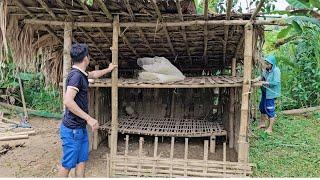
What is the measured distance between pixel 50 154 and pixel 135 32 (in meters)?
2.46

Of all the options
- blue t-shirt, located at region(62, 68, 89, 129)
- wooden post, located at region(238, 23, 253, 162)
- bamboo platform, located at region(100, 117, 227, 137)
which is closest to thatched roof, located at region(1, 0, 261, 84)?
wooden post, located at region(238, 23, 253, 162)

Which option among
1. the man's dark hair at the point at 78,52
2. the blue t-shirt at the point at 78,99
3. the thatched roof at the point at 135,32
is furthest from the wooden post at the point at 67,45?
the man's dark hair at the point at 78,52

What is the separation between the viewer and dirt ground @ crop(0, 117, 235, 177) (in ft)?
16.3

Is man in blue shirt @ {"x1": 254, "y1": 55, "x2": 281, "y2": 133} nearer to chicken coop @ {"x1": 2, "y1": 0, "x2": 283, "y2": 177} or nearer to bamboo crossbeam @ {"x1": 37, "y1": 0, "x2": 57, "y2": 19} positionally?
chicken coop @ {"x1": 2, "y1": 0, "x2": 283, "y2": 177}

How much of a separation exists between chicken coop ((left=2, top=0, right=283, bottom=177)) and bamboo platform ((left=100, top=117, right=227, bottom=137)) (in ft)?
0.06

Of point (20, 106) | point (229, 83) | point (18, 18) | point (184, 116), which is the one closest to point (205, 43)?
point (229, 83)

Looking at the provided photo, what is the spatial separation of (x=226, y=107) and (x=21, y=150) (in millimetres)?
3697

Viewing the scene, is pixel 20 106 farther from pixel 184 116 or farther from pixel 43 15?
pixel 43 15

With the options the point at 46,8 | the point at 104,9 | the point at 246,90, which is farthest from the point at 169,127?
the point at 46,8

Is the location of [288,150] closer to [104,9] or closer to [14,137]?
[104,9]

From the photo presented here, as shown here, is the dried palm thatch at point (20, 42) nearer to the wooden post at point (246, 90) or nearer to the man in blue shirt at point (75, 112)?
the man in blue shirt at point (75, 112)

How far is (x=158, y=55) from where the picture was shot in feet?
20.1

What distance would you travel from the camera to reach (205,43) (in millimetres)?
5324

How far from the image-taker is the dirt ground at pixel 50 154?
496 centimetres
